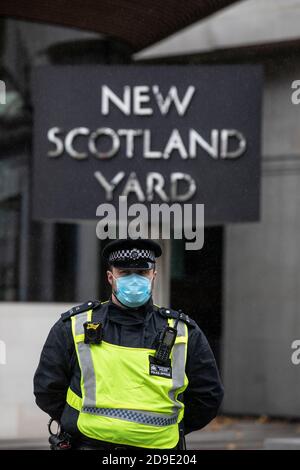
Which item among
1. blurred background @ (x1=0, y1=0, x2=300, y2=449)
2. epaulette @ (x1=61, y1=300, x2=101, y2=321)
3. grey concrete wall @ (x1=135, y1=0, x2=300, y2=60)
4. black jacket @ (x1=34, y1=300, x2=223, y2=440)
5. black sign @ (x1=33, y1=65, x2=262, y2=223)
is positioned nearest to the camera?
black jacket @ (x1=34, y1=300, x2=223, y2=440)

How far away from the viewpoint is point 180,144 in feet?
36.5

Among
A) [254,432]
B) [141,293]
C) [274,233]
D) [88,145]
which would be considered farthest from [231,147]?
[141,293]

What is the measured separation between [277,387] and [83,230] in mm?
3412

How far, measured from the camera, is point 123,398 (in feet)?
14.0

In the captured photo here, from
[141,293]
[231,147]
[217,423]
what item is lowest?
[217,423]

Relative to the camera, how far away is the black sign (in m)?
11.0

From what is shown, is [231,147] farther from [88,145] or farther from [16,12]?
[16,12]

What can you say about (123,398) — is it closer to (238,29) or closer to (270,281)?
(270,281)

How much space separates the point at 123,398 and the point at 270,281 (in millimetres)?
9461

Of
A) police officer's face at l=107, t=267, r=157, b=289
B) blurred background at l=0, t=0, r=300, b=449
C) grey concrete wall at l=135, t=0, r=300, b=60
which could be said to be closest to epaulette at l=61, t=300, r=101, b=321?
police officer's face at l=107, t=267, r=157, b=289

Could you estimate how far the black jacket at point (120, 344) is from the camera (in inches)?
172

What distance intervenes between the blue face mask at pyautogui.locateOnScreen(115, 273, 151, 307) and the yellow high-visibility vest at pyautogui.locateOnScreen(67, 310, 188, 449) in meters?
0.23

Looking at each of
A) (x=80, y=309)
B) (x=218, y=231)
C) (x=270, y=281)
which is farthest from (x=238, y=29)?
(x=80, y=309)

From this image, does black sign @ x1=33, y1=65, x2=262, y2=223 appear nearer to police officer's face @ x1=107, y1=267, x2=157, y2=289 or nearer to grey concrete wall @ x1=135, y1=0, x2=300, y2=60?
grey concrete wall @ x1=135, y1=0, x2=300, y2=60
